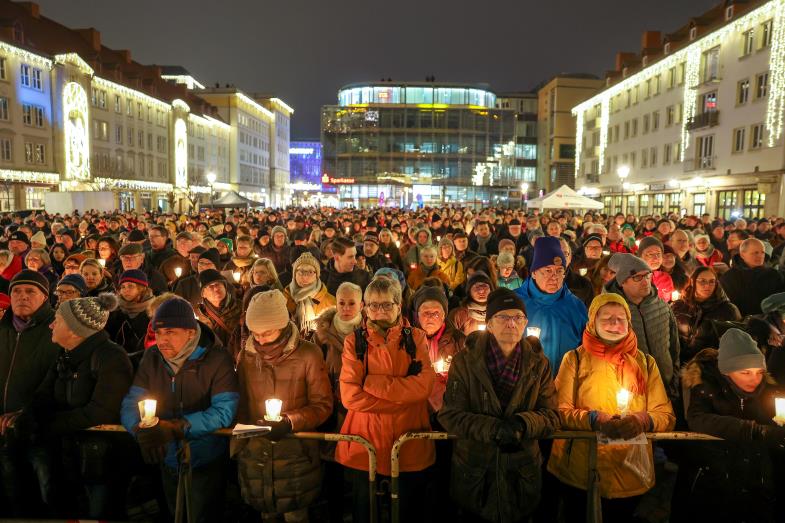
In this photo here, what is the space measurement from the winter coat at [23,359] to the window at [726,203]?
33.7m

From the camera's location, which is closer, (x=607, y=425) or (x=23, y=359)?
(x=607, y=425)

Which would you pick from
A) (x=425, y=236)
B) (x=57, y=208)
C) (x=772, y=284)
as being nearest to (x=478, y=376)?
(x=772, y=284)

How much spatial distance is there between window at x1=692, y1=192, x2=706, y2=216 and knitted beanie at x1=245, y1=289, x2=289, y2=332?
3573 centimetres

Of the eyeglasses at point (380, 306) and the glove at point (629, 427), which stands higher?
the eyeglasses at point (380, 306)

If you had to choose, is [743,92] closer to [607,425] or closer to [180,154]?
[607,425]

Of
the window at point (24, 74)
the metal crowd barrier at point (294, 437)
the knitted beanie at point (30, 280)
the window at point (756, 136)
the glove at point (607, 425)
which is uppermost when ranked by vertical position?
the window at point (24, 74)

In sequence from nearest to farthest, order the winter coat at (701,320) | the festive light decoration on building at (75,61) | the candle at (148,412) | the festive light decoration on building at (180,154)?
the candle at (148,412)
the winter coat at (701,320)
the festive light decoration on building at (75,61)
the festive light decoration on building at (180,154)

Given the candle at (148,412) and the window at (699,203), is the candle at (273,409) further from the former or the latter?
the window at (699,203)

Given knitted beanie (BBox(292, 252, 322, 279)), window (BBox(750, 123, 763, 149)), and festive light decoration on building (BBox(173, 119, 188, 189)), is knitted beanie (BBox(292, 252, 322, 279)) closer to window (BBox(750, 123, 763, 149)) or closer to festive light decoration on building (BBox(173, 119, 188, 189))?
window (BBox(750, 123, 763, 149))

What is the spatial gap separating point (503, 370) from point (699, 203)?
35945mm

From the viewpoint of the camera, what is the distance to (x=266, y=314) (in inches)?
148

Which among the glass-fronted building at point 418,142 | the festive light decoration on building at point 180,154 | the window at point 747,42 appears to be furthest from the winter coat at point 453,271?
the glass-fronted building at point 418,142

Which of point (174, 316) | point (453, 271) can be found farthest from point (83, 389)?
point (453, 271)

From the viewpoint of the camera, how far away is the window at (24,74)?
35.2 metres
